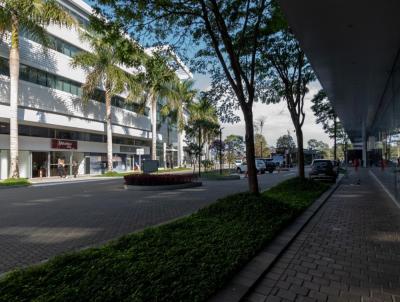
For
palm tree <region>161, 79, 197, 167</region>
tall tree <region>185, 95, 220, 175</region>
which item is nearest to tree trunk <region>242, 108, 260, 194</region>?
tall tree <region>185, 95, 220, 175</region>

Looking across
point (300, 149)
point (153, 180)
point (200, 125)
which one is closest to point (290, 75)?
point (300, 149)

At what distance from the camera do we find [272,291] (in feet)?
12.5

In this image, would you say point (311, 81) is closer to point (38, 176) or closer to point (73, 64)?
point (73, 64)

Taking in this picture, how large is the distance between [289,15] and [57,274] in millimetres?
7089

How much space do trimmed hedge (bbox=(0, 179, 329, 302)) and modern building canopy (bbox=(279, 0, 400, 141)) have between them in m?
5.06

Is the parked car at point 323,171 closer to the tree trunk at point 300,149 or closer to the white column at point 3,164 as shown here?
the tree trunk at point 300,149

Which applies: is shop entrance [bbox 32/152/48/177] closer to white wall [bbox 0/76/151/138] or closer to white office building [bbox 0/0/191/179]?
white office building [bbox 0/0/191/179]

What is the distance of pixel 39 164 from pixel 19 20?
1415 cm

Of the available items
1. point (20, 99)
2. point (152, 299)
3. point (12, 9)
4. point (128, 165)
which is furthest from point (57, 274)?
point (128, 165)

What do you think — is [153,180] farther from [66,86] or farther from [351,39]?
[66,86]

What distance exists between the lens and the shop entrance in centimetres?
2853

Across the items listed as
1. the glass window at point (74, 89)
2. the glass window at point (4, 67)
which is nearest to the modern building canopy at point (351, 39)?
the glass window at point (4, 67)

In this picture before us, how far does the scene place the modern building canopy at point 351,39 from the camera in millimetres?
6902

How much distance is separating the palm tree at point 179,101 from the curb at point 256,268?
3307 centimetres
